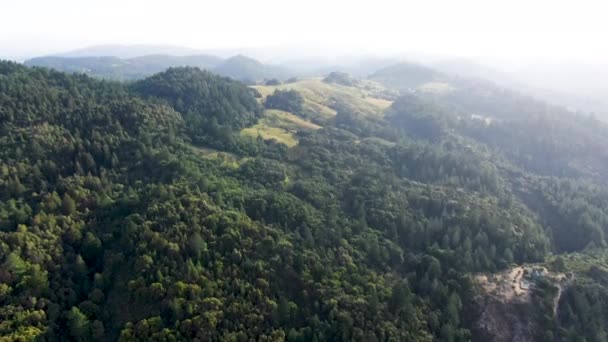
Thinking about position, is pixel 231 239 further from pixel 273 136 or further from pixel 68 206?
pixel 273 136

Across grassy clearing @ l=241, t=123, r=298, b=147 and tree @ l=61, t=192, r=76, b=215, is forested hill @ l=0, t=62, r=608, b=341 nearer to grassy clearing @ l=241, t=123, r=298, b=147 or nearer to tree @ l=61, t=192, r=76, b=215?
tree @ l=61, t=192, r=76, b=215

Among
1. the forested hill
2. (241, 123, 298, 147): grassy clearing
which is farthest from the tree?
(241, 123, 298, 147): grassy clearing

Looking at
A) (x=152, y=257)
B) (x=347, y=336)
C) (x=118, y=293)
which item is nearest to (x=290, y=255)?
(x=347, y=336)

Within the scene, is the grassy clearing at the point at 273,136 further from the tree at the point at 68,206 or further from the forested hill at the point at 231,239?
the tree at the point at 68,206

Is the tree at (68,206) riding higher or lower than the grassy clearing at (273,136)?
higher

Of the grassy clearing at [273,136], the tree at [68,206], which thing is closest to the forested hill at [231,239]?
the tree at [68,206]

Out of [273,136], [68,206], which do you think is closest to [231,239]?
[68,206]

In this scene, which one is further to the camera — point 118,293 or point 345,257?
point 345,257

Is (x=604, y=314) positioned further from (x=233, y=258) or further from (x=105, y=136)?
(x=105, y=136)
